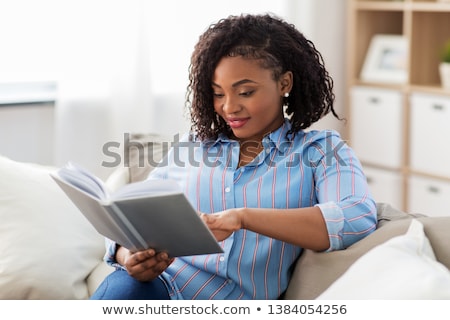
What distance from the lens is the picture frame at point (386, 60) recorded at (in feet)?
12.5

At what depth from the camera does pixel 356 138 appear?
3.95 m

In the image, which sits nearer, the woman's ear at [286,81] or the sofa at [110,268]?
the sofa at [110,268]

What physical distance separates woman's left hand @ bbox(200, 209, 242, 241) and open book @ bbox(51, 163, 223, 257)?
0.05 meters

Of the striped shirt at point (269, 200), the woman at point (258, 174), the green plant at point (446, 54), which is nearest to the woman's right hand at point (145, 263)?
the woman at point (258, 174)

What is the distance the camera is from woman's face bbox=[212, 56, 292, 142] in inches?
67.6

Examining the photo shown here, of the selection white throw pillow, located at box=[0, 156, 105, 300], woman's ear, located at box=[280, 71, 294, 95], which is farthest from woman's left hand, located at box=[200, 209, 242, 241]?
white throw pillow, located at box=[0, 156, 105, 300]

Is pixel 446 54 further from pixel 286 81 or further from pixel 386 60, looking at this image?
pixel 286 81

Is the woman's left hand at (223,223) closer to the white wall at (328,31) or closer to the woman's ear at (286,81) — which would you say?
the woman's ear at (286,81)

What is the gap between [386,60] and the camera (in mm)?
3879

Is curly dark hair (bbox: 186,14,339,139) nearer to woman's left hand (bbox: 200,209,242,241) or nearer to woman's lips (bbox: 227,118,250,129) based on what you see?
woman's lips (bbox: 227,118,250,129)

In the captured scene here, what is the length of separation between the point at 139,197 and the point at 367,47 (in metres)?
2.79

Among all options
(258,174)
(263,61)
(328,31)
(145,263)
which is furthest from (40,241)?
(328,31)

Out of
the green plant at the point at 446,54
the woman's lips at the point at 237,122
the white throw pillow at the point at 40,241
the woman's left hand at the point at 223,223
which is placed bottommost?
the white throw pillow at the point at 40,241
